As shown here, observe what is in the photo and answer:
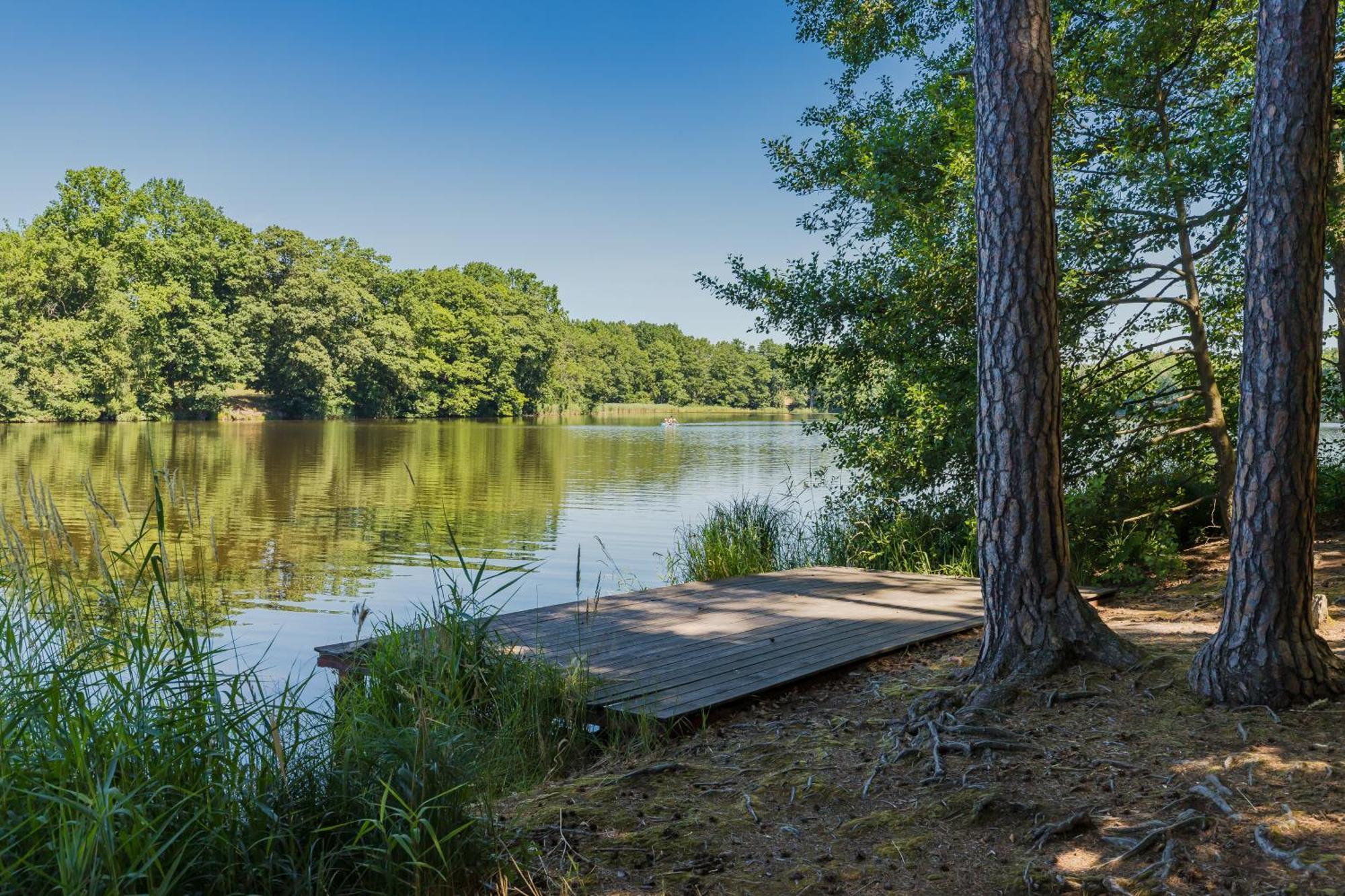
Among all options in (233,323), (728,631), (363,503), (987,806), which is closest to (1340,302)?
(728,631)

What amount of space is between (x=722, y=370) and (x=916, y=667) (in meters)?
99.6

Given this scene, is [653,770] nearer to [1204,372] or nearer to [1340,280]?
[1204,372]

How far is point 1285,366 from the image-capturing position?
351cm

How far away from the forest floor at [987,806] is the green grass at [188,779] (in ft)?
1.46

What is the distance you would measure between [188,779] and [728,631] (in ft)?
13.3

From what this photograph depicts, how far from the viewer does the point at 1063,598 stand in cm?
427

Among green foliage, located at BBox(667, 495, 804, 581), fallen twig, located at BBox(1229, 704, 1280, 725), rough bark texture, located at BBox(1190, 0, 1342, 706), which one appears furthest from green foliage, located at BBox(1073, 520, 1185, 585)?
fallen twig, located at BBox(1229, 704, 1280, 725)

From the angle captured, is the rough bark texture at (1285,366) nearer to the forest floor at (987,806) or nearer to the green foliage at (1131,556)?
the forest floor at (987,806)

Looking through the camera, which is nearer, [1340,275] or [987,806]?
[987,806]

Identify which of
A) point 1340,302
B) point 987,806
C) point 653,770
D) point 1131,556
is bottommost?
point 653,770

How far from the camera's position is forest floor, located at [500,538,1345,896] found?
2445 mm

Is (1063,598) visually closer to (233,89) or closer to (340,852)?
(340,852)

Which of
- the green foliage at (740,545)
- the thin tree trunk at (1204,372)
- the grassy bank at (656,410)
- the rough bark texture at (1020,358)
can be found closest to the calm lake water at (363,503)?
the green foliage at (740,545)

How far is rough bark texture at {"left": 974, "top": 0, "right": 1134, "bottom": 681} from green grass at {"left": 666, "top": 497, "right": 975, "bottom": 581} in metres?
4.23
